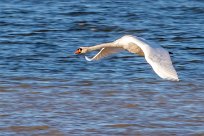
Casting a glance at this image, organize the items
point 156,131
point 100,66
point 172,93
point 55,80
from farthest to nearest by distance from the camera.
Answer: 1. point 100,66
2. point 55,80
3. point 172,93
4. point 156,131

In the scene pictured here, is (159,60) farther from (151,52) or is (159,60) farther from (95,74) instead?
(95,74)

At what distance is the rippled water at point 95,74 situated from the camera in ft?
26.9

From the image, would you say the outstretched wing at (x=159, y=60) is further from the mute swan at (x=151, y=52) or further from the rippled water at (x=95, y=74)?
the rippled water at (x=95, y=74)

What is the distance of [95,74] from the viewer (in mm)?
10781

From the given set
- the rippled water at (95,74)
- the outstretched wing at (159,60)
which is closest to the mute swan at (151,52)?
the outstretched wing at (159,60)

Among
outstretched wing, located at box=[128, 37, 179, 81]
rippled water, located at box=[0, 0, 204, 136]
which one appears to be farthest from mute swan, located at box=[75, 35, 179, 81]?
rippled water, located at box=[0, 0, 204, 136]

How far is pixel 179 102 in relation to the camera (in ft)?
29.9

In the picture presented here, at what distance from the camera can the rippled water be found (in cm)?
819

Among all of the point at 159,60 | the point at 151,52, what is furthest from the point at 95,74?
the point at 159,60

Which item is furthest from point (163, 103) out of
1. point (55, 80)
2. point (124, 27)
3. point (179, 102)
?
point (124, 27)

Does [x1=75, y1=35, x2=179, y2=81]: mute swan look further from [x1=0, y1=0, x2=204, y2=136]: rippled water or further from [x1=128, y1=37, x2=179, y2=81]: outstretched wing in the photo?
[x1=0, y1=0, x2=204, y2=136]: rippled water

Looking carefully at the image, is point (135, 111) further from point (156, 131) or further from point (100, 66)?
point (100, 66)

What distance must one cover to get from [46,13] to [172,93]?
25.3ft

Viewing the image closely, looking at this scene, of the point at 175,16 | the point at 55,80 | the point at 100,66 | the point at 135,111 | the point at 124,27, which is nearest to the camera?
the point at 135,111
